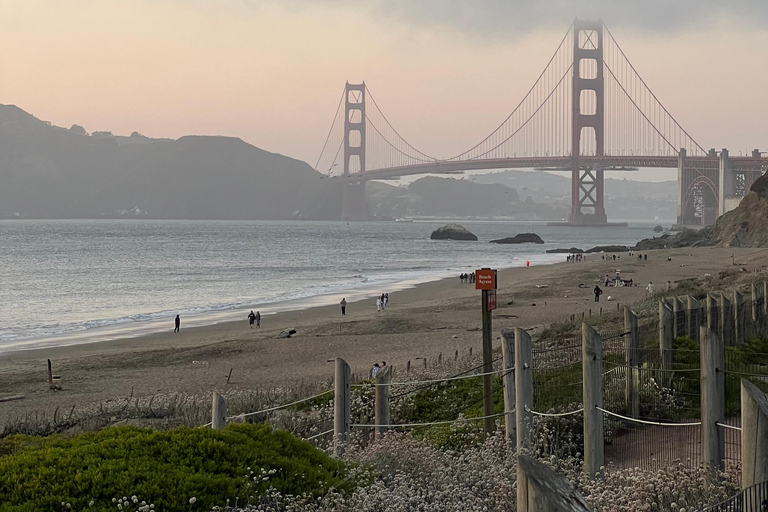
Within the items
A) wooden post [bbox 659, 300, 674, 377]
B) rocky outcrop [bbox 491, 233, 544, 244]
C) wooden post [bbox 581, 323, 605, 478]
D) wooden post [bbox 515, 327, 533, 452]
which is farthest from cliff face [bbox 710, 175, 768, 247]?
wooden post [bbox 581, 323, 605, 478]

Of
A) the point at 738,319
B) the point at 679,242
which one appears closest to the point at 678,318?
the point at 738,319

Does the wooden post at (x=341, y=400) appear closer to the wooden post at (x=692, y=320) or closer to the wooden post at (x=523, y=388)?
the wooden post at (x=523, y=388)

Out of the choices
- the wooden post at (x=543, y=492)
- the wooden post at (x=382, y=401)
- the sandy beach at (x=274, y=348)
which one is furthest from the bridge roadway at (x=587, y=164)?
the wooden post at (x=543, y=492)

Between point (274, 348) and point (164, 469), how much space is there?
16971 mm

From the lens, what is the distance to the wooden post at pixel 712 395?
512 centimetres

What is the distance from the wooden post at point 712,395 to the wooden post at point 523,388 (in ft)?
4.49

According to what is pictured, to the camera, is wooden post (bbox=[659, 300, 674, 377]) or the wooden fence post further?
the wooden fence post

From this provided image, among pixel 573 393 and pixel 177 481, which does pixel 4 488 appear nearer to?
pixel 177 481

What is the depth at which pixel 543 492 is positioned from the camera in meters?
2.20

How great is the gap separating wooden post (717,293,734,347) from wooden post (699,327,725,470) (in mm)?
4601

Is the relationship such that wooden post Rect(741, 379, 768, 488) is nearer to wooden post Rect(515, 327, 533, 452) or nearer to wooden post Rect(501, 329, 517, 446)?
wooden post Rect(515, 327, 533, 452)

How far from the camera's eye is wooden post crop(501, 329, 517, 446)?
6.41 metres

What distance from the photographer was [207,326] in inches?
1059

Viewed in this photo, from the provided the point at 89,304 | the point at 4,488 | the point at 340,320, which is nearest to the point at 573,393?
the point at 4,488
